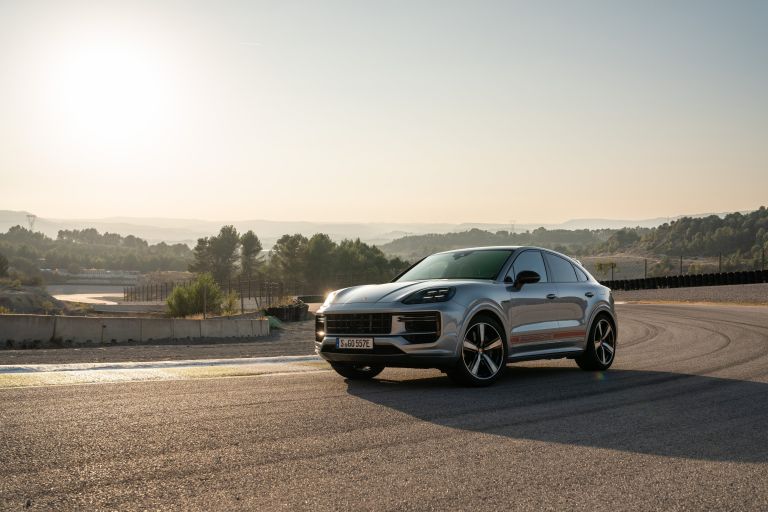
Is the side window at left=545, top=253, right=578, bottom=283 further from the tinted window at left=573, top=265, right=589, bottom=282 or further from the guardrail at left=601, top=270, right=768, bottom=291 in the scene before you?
the guardrail at left=601, top=270, right=768, bottom=291

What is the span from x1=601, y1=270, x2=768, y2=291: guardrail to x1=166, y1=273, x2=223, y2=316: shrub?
948 inches

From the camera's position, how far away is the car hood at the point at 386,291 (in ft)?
31.9

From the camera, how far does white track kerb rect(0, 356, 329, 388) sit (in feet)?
32.1

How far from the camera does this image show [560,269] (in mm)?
11789

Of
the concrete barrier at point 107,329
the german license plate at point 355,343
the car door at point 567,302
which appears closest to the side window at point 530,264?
the car door at point 567,302

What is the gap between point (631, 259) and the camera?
527 feet

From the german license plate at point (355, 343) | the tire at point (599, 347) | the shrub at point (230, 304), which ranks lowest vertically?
the shrub at point (230, 304)

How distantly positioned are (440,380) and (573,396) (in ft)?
6.39

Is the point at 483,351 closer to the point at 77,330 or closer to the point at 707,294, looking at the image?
the point at 77,330

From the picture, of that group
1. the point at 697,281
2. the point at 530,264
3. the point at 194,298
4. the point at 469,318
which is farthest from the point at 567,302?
the point at 697,281

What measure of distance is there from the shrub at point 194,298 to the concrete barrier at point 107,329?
17353 millimetres

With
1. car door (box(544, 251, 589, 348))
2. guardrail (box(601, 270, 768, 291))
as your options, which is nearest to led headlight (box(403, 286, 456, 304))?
car door (box(544, 251, 589, 348))

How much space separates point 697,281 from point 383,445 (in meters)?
52.4

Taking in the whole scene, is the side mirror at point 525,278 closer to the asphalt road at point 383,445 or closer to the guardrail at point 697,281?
the asphalt road at point 383,445
